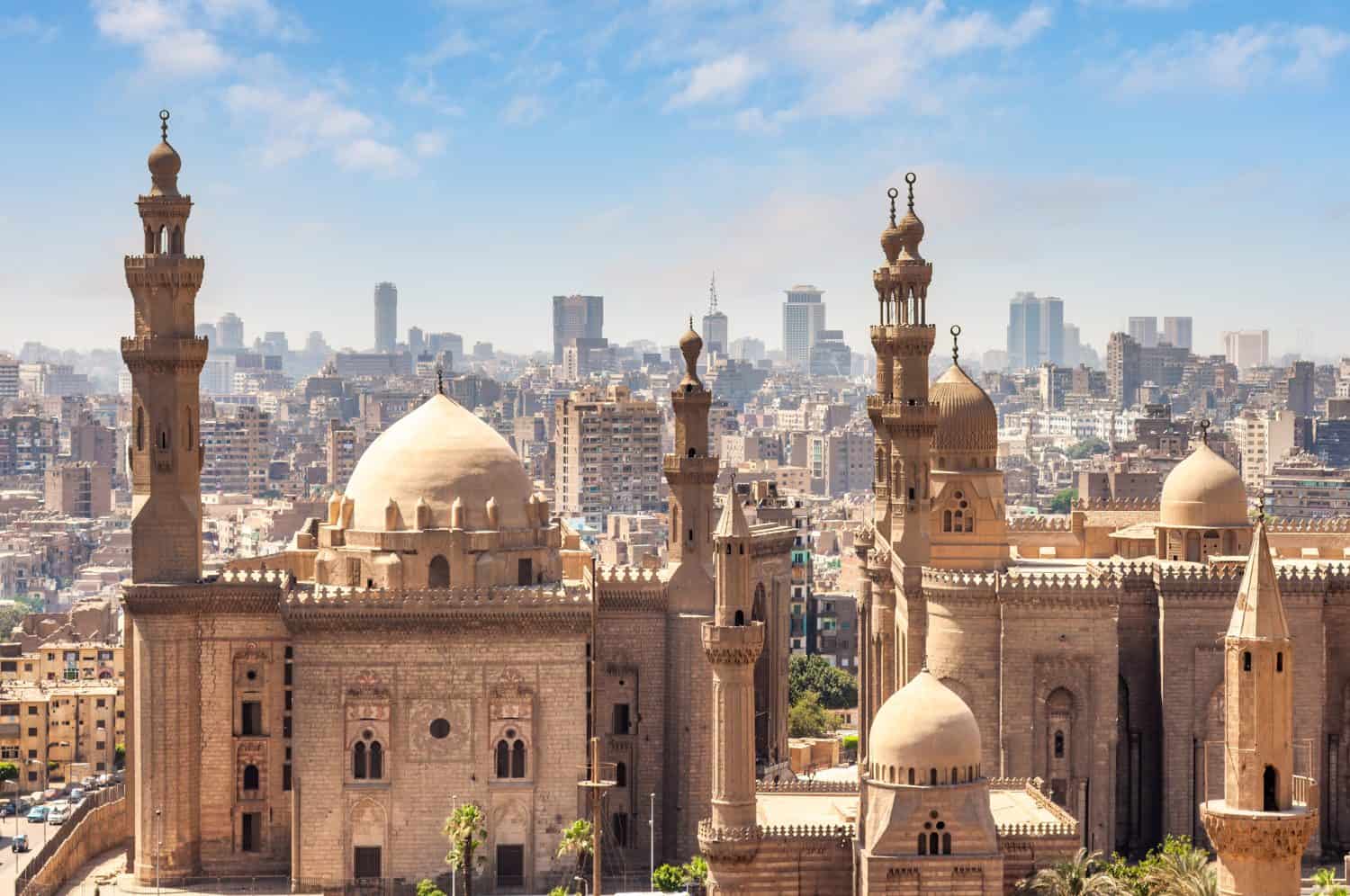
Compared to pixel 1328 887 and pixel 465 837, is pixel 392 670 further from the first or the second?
pixel 1328 887

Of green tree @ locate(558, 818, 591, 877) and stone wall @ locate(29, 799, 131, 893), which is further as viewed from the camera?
stone wall @ locate(29, 799, 131, 893)

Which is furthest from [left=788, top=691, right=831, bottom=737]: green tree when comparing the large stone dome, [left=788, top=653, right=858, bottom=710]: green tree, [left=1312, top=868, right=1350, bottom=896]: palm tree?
[left=1312, top=868, right=1350, bottom=896]: palm tree

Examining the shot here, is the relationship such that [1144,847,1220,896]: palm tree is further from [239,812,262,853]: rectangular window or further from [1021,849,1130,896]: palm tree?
[239,812,262,853]: rectangular window

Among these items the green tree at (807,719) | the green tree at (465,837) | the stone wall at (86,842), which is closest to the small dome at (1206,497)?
the green tree at (465,837)

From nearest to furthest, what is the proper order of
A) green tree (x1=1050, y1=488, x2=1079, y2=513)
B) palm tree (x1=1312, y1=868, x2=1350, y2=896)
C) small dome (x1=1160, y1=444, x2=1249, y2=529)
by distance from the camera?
palm tree (x1=1312, y1=868, x2=1350, y2=896), small dome (x1=1160, y1=444, x2=1249, y2=529), green tree (x1=1050, y1=488, x2=1079, y2=513)

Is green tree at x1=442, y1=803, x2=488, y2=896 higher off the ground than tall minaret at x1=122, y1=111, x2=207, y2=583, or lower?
lower

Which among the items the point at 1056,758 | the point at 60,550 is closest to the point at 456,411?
the point at 1056,758
